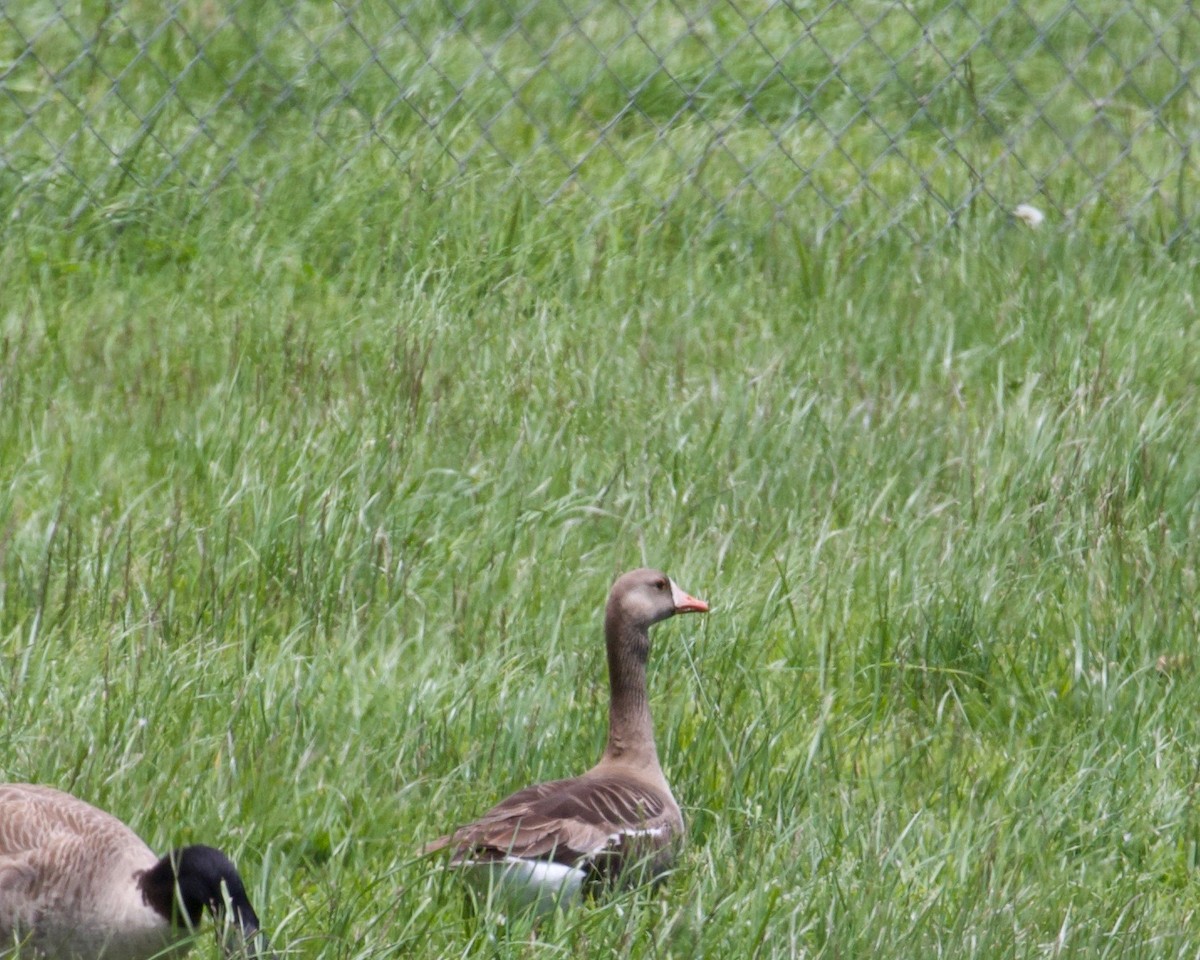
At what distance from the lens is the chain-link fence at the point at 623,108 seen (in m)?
6.62

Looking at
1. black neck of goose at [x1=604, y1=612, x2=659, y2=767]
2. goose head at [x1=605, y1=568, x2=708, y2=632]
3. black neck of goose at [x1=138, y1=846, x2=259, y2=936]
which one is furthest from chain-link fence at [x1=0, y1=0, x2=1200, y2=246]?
black neck of goose at [x1=138, y1=846, x2=259, y2=936]

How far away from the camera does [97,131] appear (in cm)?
672

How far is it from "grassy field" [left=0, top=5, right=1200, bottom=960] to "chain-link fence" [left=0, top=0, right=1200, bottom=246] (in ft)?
0.44

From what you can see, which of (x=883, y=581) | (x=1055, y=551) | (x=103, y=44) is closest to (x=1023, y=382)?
(x=1055, y=551)

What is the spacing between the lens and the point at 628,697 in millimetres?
3738

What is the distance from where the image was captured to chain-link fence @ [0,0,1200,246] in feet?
21.7

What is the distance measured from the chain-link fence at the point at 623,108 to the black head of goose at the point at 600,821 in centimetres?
293

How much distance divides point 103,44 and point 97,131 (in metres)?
0.73

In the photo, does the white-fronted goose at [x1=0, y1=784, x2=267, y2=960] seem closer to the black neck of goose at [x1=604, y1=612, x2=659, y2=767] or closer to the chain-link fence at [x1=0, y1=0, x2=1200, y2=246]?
the black neck of goose at [x1=604, y1=612, x2=659, y2=767]

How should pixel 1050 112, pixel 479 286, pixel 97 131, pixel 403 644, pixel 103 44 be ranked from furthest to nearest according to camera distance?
pixel 1050 112
pixel 103 44
pixel 97 131
pixel 479 286
pixel 403 644

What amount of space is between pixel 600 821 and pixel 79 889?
0.87m

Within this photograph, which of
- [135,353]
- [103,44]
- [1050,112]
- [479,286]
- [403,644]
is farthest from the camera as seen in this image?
[1050,112]

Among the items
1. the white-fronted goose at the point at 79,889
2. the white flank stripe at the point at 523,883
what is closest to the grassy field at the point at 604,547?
the white flank stripe at the point at 523,883

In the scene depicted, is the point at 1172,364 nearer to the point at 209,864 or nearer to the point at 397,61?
the point at 397,61
